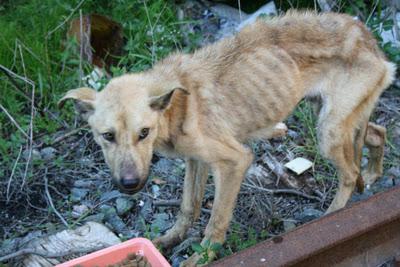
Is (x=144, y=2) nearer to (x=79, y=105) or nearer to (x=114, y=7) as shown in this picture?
(x=114, y=7)

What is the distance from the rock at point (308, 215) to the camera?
457cm

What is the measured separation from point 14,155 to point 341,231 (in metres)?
3.14

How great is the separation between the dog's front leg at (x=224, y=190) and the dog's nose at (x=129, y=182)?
71cm

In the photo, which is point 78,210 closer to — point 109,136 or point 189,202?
point 189,202

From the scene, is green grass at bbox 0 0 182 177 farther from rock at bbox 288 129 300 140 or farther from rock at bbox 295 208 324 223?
rock at bbox 295 208 324 223

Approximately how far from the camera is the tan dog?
393 cm

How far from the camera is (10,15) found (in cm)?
694

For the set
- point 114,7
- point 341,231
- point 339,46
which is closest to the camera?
point 341,231

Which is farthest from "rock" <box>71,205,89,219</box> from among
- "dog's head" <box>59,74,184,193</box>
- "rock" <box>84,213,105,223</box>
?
"dog's head" <box>59,74,184,193</box>

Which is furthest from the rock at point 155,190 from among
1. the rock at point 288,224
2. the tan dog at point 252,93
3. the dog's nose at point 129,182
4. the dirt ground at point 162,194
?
the dog's nose at point 129,182

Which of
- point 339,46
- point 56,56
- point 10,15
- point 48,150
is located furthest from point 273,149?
point 10,15

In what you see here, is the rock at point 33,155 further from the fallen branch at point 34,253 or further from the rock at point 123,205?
the fallen branch at point 34,253

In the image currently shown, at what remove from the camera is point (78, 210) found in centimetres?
469

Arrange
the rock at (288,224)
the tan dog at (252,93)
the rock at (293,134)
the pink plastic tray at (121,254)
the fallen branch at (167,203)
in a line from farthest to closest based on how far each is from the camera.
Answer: the rock at (293,134)
the fallen branch at (167,203)
the rock at (288,224)
the tan dog at (252,93)
the pink plastic tray at (121,254)
